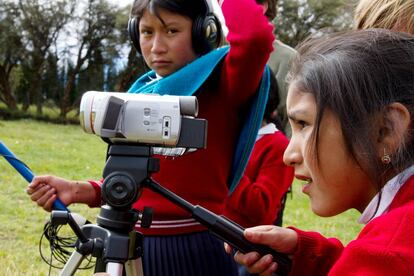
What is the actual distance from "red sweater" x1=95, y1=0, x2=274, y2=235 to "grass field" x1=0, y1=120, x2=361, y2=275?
1.33m

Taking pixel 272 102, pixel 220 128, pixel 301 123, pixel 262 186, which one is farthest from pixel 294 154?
pixel 272 102

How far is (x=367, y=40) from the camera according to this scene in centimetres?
94

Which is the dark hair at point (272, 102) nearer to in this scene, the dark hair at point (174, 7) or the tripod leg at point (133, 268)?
the dark hair at point (174, 7)

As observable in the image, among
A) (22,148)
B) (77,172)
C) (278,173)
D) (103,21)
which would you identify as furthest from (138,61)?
(278,173)

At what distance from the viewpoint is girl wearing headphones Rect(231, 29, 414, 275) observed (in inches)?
34.4

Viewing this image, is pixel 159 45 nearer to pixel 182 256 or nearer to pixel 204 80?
pixel 204 80

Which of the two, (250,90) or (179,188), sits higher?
(250,90)

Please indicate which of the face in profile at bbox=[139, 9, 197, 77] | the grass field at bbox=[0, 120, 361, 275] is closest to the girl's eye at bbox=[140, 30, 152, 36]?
the face in profile at bbox=[139, 9, 197, 77]

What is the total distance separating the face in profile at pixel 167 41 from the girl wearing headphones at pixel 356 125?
529 mm

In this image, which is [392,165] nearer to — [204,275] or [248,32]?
[248,32]

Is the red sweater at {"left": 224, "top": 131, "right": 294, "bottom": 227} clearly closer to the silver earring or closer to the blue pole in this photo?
the blue pole

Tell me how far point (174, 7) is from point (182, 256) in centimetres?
60

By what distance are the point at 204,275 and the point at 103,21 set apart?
40.2 ft

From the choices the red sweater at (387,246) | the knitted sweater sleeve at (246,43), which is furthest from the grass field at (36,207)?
the red sweater at (387,246)
